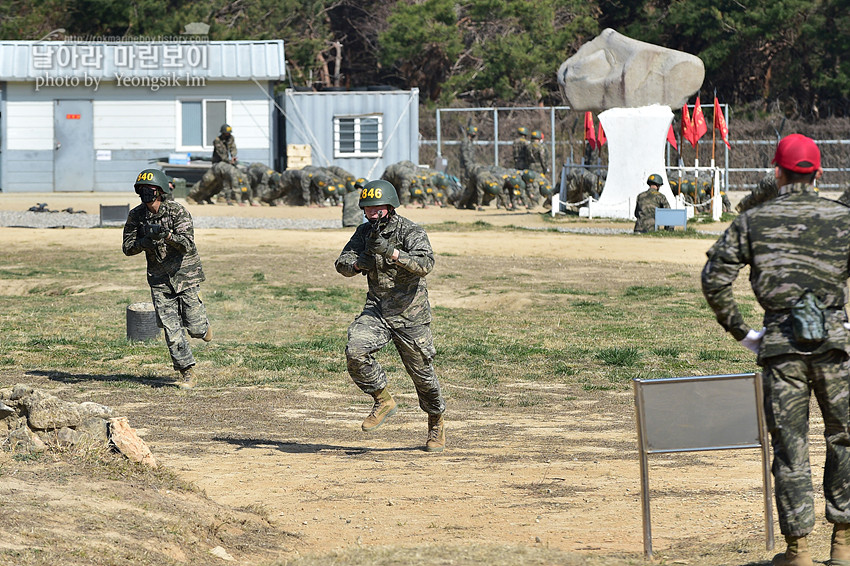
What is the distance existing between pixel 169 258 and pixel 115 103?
29.3 meters

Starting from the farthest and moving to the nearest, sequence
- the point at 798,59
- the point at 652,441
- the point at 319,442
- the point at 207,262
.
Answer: the point at 798,59, the point at 207,262, the point at 319,442, the point at 652,441

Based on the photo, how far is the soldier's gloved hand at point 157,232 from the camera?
443 inches

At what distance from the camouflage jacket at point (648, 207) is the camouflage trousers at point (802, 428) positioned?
20.6m

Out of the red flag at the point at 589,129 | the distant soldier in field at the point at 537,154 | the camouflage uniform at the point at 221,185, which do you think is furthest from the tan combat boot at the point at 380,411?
the distant soldier in field at the point at 537,154

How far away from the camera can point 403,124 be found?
133ft

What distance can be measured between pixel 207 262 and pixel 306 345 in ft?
25.0

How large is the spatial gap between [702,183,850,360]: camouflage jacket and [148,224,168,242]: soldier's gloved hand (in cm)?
637

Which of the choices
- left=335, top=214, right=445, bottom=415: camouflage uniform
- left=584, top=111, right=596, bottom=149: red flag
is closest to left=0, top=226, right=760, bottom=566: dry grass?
left=335, top=214, right=445, bottom=415: camouflage uniform

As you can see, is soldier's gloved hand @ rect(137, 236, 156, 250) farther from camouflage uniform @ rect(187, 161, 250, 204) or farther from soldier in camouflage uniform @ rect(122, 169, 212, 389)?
camouflage uniform @ rect(187, 161, 250, 204)

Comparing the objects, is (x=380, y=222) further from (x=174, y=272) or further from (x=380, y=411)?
(x=174, y=272)

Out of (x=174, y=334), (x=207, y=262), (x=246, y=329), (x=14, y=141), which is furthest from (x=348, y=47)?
(x=174, y=334)

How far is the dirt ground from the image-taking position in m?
7.00

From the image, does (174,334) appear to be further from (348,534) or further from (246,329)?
(348,534)

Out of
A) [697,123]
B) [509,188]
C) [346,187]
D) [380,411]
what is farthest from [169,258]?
[346,187]
